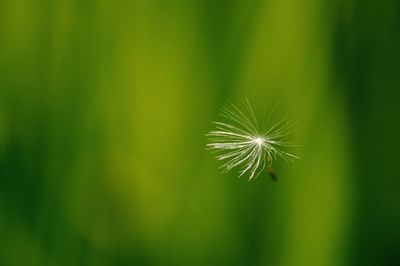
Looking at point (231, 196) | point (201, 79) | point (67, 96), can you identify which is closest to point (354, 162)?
point (231, 196)

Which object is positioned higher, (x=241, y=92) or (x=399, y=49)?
(x=399, y=49)

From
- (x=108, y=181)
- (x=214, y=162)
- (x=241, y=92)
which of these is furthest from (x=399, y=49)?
(x=108, y=181)

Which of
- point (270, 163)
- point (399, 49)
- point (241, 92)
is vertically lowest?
point (270, 163)

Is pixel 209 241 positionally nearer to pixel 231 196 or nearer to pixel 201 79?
pixel 231 196
